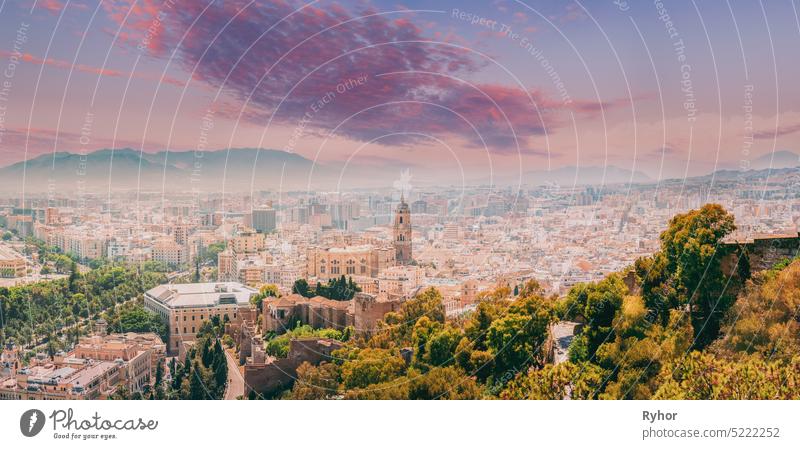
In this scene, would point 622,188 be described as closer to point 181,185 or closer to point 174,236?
point 181,185

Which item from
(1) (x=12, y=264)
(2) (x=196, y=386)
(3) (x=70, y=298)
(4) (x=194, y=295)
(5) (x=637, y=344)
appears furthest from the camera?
(1) (x=12, y=264)

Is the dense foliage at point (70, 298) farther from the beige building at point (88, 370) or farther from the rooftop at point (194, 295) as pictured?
the beige building at point (88, 370)

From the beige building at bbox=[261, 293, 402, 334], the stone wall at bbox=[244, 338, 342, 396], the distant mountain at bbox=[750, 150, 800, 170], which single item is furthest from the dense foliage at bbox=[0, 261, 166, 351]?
the distant mountain at bbox=[750, 150, 800, 170]

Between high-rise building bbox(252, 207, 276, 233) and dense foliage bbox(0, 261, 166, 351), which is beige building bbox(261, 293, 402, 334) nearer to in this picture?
high-rise building bbox(252, 207, 276, 233)

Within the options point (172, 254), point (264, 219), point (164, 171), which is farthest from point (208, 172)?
point (172, 254)

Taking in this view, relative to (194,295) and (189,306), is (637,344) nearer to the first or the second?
(189,306)

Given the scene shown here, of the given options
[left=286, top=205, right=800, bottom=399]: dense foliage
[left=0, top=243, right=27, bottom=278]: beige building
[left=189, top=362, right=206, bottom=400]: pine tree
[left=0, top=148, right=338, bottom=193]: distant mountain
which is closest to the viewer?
[left=286, top=205, right=800, bottom=399]: dense foliage
